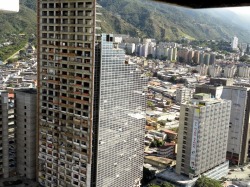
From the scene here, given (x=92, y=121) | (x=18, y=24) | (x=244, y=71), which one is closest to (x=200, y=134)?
(x=92, y=121)

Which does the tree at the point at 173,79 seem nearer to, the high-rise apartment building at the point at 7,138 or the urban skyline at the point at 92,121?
the urban skyline at the point at 92,121

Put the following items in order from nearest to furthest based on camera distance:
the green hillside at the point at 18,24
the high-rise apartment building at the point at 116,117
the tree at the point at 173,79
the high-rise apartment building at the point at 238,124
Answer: the high-rise apartment building at the point at 116,117 → the high-rise apartment building at the point at 238,124 → the tree at the point at 173,79 → the green hillside at the point at 18,24

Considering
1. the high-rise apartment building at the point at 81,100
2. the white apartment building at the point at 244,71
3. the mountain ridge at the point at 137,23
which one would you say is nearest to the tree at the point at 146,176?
the high-rise apartment building at the point at 81,100

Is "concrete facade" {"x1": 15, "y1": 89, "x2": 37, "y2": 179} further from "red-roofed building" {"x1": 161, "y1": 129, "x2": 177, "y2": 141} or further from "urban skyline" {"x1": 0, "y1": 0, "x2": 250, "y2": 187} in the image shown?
"red-roofed building" {"x1": 161, "y1": 129, "x2": 177, "y2": 141}

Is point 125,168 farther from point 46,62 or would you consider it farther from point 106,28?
point 106,28

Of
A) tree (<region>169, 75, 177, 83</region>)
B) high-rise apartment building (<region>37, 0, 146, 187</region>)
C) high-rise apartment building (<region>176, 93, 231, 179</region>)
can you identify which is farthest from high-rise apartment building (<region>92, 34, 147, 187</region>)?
tree (<region>169, 75, 177, 83</region>)
